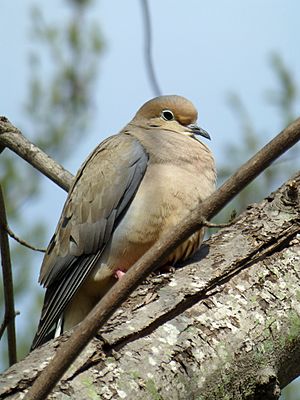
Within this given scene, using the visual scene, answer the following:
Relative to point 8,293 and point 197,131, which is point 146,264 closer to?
point 8,293

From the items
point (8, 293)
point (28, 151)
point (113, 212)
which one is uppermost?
point (28, 151)

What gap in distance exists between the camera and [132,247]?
10.7 feet

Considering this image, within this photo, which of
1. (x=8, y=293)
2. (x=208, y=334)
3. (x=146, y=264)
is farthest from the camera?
(x=8, y=293)

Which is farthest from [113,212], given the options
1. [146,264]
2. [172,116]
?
[146,264]

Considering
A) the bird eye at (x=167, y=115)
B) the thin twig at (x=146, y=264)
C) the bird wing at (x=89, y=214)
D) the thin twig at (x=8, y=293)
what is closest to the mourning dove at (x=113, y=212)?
the bird wing at (x=89, y=214)

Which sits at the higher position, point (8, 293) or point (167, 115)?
point (167, 115)

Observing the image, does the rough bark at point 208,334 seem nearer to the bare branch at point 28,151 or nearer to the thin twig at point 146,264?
the thin twig at point 146,264

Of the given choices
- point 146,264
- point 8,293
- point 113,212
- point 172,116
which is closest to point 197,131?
point 172,116

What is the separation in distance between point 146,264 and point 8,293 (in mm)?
1266

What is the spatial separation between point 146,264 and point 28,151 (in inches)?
66.9

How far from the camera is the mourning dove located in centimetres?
325

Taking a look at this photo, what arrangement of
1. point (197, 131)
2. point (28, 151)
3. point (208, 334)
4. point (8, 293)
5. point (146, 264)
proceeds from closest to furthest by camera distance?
point (146, 264), point (208, 334), point (8, 293), point (28, 151), point (197, 131)

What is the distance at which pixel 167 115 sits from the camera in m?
3.98

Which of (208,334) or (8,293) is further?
(8,293)
